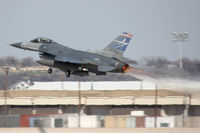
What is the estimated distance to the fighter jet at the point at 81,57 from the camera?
94.0ft

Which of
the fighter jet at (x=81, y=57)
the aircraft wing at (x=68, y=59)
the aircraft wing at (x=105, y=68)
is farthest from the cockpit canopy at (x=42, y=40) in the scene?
the aircraft wing at (x=105, y=68)

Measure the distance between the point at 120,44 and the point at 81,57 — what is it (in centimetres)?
364

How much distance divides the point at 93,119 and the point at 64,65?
11012mm

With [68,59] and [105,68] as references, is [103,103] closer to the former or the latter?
[68,59]

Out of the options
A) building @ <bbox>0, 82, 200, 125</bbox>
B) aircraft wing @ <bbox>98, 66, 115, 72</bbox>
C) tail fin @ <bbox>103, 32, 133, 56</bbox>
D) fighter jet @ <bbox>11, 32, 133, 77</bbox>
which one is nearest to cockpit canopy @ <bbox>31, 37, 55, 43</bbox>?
fighter jet @ <bbox>11, 32, 133, 77</bbox>

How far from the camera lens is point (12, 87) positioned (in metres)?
98.4

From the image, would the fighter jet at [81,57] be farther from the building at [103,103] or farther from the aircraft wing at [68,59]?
the building at [103,103]

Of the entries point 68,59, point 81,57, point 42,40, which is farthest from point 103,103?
point 68,59

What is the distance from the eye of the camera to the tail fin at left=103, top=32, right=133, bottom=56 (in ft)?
103

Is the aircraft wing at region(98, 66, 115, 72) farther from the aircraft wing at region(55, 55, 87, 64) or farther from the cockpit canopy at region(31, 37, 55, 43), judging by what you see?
the cockpit canopy at region(31, 37, 55, 43)

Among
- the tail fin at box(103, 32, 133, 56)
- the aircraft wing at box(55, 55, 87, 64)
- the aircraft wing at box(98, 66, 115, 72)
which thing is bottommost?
the aircraft wing at box(98, 66, 115, 72)

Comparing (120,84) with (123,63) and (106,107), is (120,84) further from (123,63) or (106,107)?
(123,63)

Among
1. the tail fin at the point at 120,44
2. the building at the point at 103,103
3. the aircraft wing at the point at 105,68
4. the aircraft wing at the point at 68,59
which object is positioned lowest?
the building at the point at 103,103

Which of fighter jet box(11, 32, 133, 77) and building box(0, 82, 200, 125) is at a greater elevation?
fighter jet box(11, 32, 133, 77)
